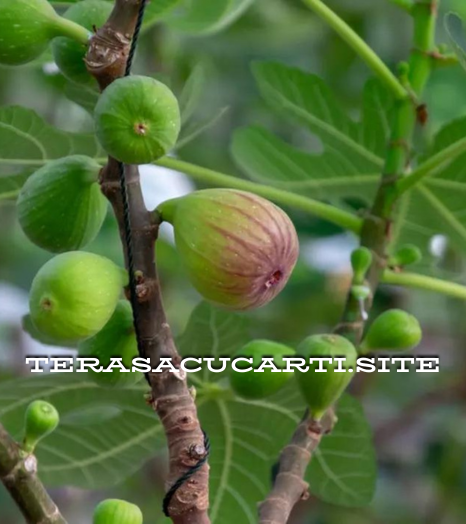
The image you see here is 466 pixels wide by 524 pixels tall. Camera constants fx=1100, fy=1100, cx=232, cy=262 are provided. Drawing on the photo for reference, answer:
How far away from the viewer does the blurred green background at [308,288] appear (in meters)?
2.10

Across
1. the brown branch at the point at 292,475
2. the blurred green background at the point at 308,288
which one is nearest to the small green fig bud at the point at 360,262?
the brown branch at the point at 292,475

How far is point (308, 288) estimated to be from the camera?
6.89 feet

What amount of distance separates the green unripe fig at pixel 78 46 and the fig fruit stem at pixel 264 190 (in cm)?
19

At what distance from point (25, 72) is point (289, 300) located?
2.50ft

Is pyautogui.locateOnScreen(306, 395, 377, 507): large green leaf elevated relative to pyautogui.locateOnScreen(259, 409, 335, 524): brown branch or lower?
lower

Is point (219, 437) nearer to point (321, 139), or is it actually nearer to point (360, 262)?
point (360, 262)

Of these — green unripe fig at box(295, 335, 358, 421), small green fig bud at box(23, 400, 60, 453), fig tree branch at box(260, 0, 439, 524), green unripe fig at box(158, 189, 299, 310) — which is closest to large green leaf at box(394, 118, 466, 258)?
fig tree branch at box(260, 0, 439, 524)

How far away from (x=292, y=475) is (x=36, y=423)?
23cm

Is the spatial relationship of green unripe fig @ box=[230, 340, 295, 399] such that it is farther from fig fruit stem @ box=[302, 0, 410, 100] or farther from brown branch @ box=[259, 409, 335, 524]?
fig fruit stem @ box=[302, 0, 410, 100]

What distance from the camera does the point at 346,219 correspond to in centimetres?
108

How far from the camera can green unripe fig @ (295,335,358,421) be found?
88 centimetres

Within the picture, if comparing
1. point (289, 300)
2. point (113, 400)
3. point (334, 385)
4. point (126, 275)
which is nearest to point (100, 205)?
point (126, 275)

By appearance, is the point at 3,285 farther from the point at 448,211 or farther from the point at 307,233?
the point at 448,211

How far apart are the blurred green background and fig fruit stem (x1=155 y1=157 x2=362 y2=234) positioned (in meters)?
0.89
